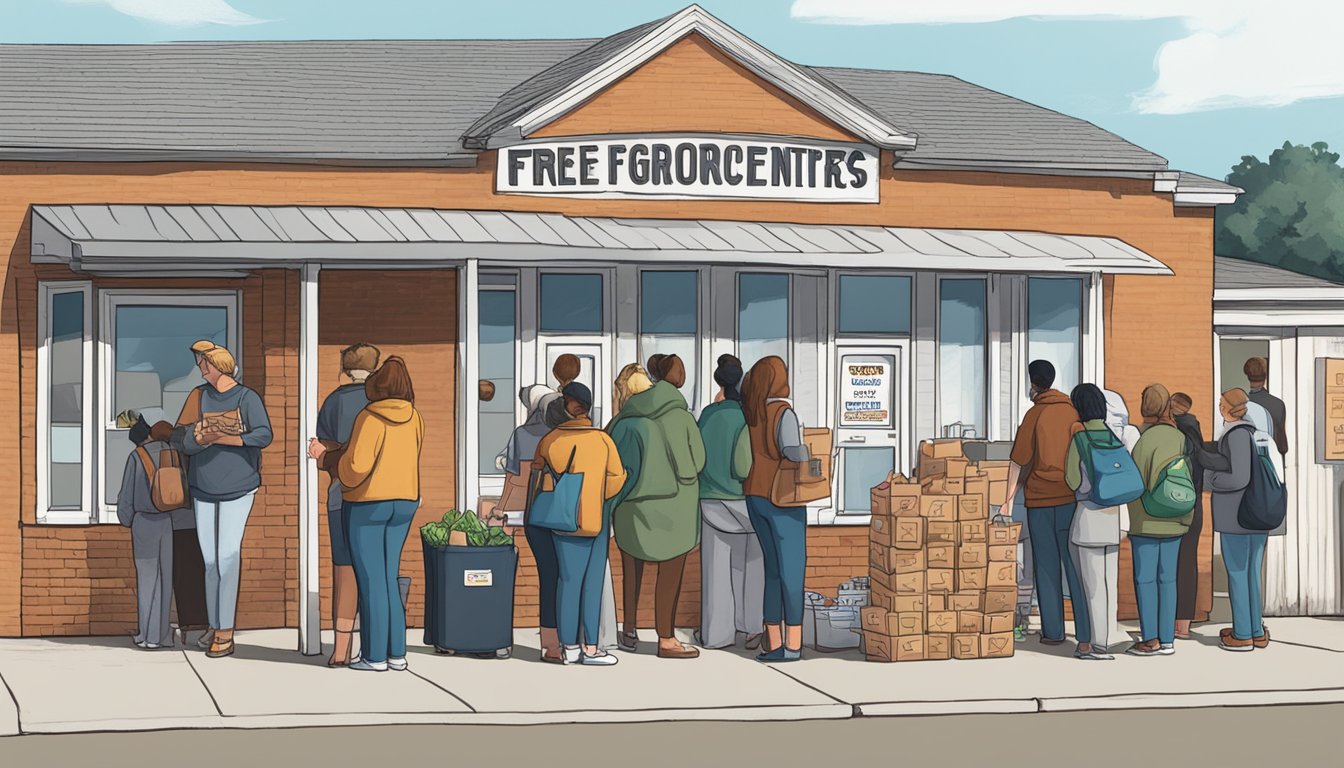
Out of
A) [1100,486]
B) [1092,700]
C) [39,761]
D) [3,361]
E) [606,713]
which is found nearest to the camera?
[39,761]

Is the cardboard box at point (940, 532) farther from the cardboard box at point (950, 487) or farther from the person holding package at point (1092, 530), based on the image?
the person holding package at point (1092, 530)

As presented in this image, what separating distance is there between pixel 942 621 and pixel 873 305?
10.9 ft

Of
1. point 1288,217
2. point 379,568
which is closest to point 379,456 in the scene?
point 379,568

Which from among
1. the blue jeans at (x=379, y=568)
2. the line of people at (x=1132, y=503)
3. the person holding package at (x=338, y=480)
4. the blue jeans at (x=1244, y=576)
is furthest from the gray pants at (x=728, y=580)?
the blue jeans at (x=1244, y=576)

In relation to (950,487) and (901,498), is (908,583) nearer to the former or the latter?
(901,498)

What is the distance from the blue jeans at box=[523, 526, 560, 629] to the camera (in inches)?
463

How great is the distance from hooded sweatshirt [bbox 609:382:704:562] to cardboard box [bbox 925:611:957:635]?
1698 mm

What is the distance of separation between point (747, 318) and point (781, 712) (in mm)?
4948

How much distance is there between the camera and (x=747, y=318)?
1455cm

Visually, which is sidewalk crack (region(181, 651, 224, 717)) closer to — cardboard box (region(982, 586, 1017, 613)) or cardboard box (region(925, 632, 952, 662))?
cardboard box (region(925, 632, 952, 662))

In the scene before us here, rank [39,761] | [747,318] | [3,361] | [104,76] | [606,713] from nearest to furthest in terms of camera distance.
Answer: [39,761] < [606,713] < [3,361] < [747,318] < [104,76]

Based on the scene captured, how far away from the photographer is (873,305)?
48.4ft

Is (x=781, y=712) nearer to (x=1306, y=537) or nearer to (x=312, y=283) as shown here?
(x=312, y=283)

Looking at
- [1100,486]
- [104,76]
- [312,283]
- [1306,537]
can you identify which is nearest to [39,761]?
[312,283]
